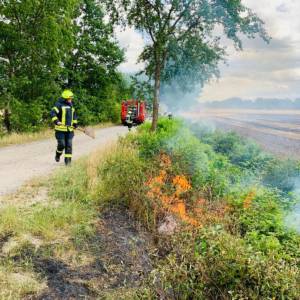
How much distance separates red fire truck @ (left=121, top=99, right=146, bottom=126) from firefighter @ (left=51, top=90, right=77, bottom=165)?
20980 millimetres

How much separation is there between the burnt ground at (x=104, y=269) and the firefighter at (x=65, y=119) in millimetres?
5218

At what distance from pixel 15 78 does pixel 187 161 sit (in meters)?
10.2

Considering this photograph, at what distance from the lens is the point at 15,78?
1780 centimetres

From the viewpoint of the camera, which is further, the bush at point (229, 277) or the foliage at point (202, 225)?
the foliage at point (202, 225)

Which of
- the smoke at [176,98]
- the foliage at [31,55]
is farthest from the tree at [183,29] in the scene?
the smoke at [176,98]

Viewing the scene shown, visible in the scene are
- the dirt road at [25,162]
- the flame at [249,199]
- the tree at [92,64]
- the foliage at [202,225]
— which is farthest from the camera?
the tree at [92,64]

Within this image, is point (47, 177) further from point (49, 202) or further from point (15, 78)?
point (15, 78)

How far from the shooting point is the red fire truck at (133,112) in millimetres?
32781

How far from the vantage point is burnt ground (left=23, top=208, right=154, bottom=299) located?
16.3 ft

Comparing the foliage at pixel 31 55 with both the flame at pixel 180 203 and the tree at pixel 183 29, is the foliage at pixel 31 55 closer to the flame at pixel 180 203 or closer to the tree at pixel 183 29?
the tree at pixel 183 29

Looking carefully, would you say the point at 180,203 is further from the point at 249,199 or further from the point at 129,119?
the point at 129,119

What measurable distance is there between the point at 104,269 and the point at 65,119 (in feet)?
22.4

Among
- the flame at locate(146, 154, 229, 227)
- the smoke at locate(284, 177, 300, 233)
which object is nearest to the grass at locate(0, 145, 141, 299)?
the flame at locate(146, 154, 229, 227)

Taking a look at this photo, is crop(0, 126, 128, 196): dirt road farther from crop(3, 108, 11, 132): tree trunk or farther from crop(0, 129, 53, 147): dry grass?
crop(3, 108, 11, 132): tree trunk
